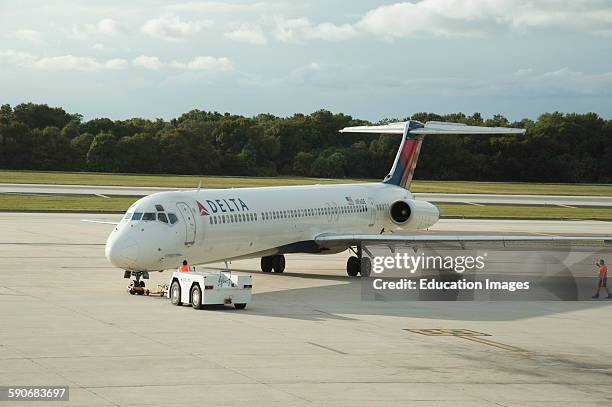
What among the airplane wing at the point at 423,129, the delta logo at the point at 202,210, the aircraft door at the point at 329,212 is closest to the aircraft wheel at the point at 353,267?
the aircraft door at the point at 329,212

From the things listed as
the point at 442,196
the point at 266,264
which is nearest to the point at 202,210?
the point at 266,264

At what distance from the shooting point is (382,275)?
125 ft

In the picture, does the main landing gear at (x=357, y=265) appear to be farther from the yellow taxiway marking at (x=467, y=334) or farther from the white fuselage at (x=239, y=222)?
the yellow taxiway marking at (x=467, y=334)

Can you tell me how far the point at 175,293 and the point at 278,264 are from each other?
919 centimetres

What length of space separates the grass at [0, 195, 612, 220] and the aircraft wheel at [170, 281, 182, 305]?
124ft

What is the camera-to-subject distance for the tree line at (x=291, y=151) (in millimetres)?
126438

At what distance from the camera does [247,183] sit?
347 ft

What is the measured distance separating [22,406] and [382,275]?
23.7 m

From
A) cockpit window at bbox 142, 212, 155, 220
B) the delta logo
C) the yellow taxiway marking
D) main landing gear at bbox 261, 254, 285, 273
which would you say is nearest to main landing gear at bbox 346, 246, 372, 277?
main landing gear at bbox 261, 254, 285, 273

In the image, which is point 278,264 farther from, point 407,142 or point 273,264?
point 407,142

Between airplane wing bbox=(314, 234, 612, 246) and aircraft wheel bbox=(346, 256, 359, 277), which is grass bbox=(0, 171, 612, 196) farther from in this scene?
airplane wing bbox=(314, 234, 612, 246)

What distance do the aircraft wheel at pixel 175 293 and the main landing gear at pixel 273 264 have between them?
875cm

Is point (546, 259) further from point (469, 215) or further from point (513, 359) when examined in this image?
point (469, 215)

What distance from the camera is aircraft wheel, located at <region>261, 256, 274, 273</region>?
36219mm
